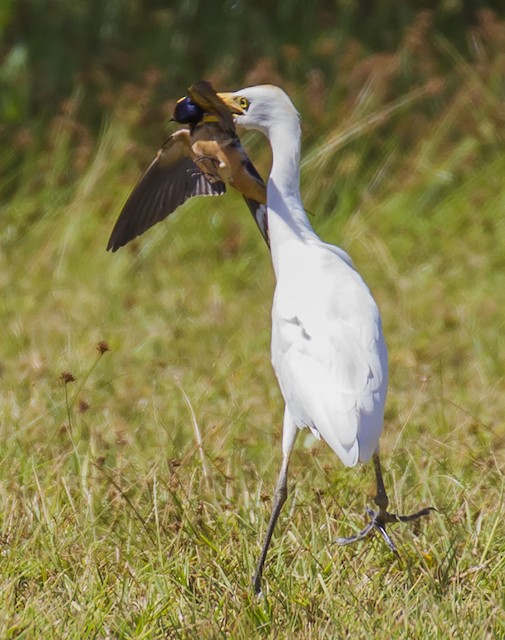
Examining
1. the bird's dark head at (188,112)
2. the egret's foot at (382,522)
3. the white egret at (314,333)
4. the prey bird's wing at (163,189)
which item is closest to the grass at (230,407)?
the egret's foot at (382,522)

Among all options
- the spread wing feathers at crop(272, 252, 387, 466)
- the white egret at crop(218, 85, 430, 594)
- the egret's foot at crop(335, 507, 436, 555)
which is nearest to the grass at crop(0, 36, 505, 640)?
the egret's foot at crop(335, 507, 436, 555)

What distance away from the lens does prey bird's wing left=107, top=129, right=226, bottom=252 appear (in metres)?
3.81

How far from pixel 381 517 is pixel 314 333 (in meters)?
0.47

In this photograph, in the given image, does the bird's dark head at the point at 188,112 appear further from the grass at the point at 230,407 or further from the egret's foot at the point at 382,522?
the egret's foot at the point at 382,522

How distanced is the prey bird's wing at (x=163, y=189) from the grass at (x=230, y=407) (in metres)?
0.44

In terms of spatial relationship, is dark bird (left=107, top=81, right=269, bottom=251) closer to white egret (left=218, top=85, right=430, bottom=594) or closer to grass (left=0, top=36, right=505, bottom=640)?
white egret (left=218, top=85, right=430, bottom=594)

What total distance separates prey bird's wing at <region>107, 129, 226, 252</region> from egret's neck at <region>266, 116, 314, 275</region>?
1.43ft

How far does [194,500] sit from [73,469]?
0.43 metres

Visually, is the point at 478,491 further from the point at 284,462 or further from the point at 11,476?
the point at 11,476

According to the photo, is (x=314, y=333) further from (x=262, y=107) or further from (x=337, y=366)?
(x=262, y=107)

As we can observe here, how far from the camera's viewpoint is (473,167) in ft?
21.7

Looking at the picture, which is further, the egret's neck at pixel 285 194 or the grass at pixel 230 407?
the egret's neck at pixel 285 194

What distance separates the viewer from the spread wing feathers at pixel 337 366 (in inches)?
114

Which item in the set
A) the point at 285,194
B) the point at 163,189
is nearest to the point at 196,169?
the point at 163,189
